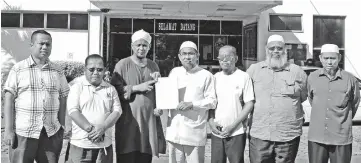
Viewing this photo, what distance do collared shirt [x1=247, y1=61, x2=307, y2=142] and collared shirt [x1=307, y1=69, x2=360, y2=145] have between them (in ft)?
0.72

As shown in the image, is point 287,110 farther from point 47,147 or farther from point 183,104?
point 47,147

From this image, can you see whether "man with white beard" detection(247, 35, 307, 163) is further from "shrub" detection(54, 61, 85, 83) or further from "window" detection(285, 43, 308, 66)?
"window" detection(285, 43, 308, 66)

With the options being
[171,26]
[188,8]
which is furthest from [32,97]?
[171,26]

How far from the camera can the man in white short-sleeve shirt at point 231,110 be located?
4.69 m

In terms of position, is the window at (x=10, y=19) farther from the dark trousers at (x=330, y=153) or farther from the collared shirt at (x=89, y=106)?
the dark trousers at (x=330, y=153)

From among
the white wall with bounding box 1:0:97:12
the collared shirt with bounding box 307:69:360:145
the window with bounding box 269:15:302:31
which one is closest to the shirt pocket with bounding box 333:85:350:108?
the collared shirt with bounding box 307:69:360:145

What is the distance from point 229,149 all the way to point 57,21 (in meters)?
15.9

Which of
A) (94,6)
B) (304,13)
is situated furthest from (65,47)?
(304,13)

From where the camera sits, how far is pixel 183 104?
181 inches

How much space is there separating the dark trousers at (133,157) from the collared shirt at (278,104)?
51.5 inches

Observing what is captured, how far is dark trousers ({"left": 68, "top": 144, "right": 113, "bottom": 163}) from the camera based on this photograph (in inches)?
175

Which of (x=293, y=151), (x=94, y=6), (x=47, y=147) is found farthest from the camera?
(x=94, y=6)

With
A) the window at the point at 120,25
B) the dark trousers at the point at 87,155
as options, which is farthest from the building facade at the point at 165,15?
the dark trousers at the point at 87,155

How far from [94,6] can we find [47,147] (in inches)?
589
